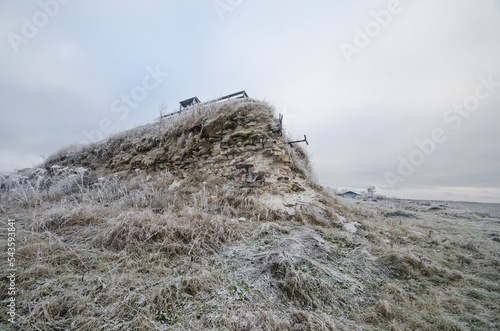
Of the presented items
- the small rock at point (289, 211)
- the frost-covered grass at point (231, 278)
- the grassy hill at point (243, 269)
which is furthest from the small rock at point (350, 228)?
the small rock at point (289, 211)

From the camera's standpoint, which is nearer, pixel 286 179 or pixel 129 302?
pixel 129 302

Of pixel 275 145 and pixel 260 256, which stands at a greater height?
pixel 275 145

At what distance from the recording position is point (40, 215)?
3.37 metres

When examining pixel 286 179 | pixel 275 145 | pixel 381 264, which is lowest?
pixel 381 264

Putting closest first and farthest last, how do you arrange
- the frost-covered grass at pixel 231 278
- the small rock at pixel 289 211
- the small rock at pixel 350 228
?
the frost-covered grass at pixel 231 278
the small rock at pixel 350 228
the small rock at pixel 289 211

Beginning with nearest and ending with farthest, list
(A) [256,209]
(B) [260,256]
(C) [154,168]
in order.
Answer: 1. (B) [260,256]
2. (A) [256,209]
3. (C) [154,168]

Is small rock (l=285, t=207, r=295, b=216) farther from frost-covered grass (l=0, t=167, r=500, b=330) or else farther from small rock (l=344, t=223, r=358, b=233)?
small rock (l=344, t=223, r=358, b=233)

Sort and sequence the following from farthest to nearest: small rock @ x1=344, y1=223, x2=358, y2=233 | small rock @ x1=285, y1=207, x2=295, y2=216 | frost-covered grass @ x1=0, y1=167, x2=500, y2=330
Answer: small rock @ x1=285, y1=207, x2=295, y2=216
small rock @ x1=344, y1=223, x2=358, y2=233
frost-covered grass @ x1=0, y1=167, x2=500, y2=330

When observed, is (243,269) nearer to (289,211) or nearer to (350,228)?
(289,211)

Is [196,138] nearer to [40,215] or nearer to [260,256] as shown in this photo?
[40,215]

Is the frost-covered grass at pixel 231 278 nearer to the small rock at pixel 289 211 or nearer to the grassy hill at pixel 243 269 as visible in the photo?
the grassy hill at pixel 243 269

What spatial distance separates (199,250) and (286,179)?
330 centimetres

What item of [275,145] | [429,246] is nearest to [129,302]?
[275,145]

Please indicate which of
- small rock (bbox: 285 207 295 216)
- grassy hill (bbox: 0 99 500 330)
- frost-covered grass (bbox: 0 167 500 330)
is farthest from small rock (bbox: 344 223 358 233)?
small rock (bbox: 285 207 295 216)
